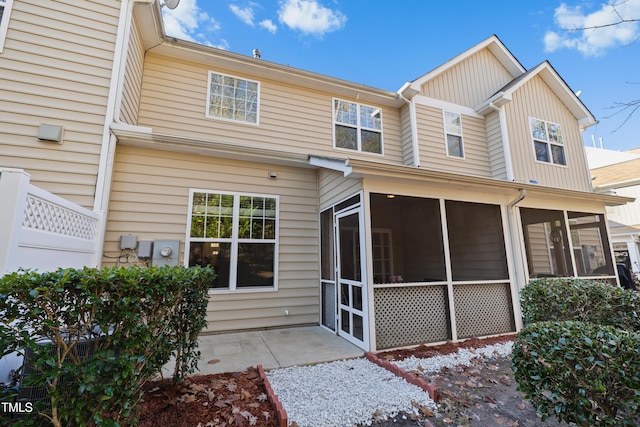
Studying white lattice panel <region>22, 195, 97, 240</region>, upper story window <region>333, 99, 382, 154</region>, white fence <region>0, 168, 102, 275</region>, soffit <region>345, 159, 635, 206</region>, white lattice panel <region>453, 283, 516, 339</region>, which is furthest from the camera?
upper story window <region>333, 99, 382, 154</region>

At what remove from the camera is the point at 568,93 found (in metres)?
8.59

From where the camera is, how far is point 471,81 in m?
8.32

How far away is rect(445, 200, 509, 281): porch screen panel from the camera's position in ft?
18.7

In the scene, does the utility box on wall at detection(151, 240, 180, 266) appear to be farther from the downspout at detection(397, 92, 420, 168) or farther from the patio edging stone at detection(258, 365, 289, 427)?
the downspout at detection(397, 92, 420, 168)

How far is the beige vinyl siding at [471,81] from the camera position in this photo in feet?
25.7

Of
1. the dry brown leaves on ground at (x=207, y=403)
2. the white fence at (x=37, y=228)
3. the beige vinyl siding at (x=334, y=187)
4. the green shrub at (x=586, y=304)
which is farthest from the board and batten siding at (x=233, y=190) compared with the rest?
the green shrub at (x=586, y=304)

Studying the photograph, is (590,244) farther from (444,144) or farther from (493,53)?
(493,53)

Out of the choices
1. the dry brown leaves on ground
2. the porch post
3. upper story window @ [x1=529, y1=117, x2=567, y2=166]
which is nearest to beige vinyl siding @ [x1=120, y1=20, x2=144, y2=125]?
the porch post

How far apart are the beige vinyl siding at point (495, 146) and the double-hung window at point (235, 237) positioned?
20.5 feet

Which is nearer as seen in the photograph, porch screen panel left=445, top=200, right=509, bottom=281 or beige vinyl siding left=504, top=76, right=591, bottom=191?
porch screen panel left=445, top=200, right=509, bottom=281

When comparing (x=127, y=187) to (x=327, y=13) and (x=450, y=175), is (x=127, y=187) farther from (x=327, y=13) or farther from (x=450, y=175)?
(x=327, y=13)

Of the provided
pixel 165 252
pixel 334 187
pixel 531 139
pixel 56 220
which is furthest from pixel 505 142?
pixel 56 220

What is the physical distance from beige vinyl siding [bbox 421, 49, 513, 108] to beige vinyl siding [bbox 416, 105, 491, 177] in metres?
0.54

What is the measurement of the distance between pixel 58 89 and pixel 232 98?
2.84 m
